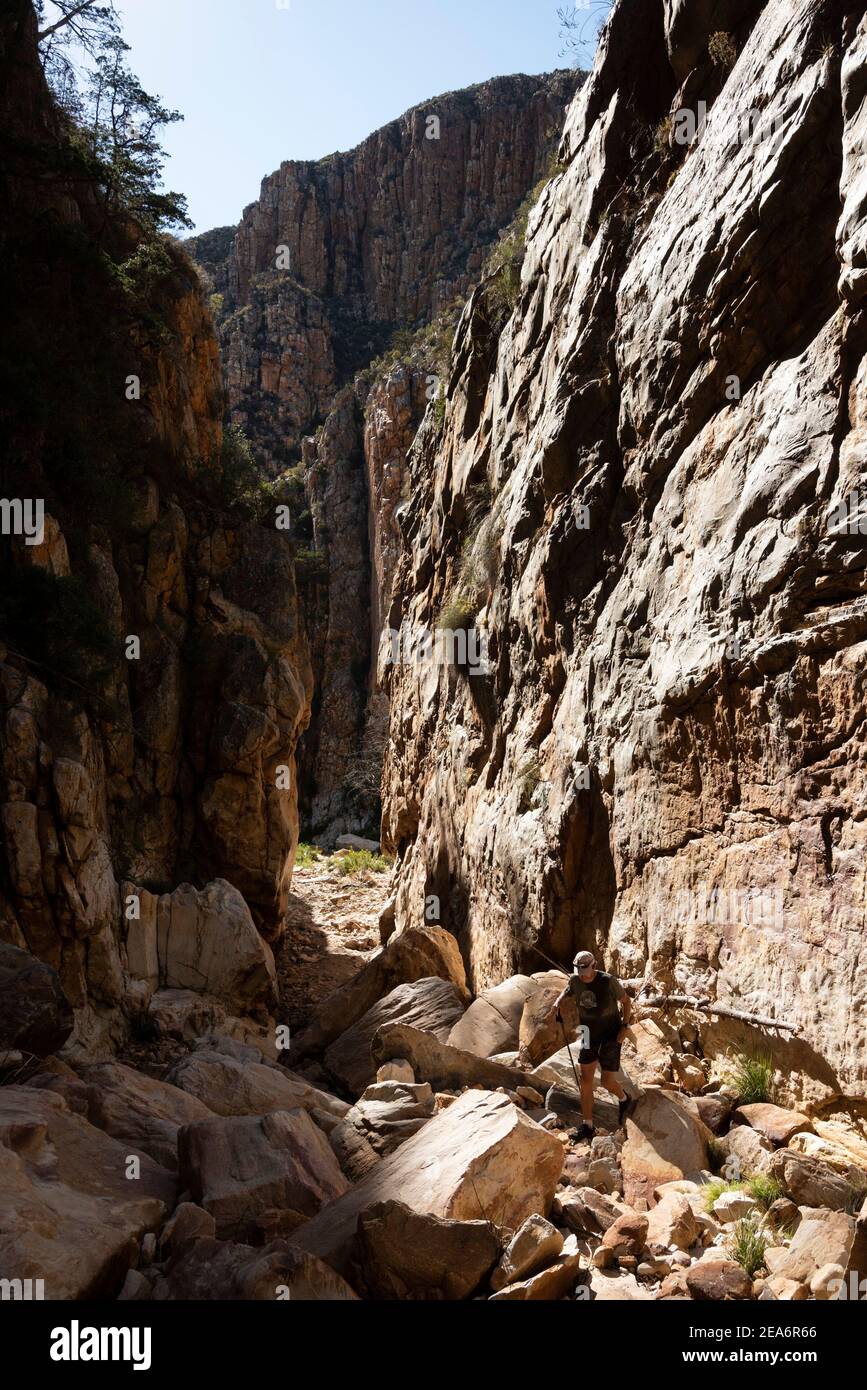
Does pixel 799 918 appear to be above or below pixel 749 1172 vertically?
above

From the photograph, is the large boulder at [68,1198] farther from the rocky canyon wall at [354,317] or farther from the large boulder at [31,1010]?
the rocky canyon wall at [354,317]

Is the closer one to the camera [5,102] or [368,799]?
[5,102]

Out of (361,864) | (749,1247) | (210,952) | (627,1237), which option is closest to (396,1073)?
(627,1237)

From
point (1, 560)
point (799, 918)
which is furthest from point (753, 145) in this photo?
point (1, 560)

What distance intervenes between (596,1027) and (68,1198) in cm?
355

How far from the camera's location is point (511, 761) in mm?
11133

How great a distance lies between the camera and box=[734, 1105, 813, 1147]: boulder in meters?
5.02

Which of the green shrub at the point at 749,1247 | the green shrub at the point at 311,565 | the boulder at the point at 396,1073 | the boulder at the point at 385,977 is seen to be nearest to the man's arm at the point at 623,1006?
the boulder at the point at 396,1073

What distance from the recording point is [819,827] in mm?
5223

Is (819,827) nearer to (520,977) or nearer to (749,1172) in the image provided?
(749,1172)

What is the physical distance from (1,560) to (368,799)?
29.3m

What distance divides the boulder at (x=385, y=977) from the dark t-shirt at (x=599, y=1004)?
5.14 meters

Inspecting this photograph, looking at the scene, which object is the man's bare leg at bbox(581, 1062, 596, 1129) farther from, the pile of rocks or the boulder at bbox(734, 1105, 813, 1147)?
the boulder at bbox(734, 1105, 813, 1147)

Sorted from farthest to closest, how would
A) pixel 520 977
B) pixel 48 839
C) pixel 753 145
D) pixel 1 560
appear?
pixel 1 560, pixel 48 839, pixel 520 977, pixel 753 145
